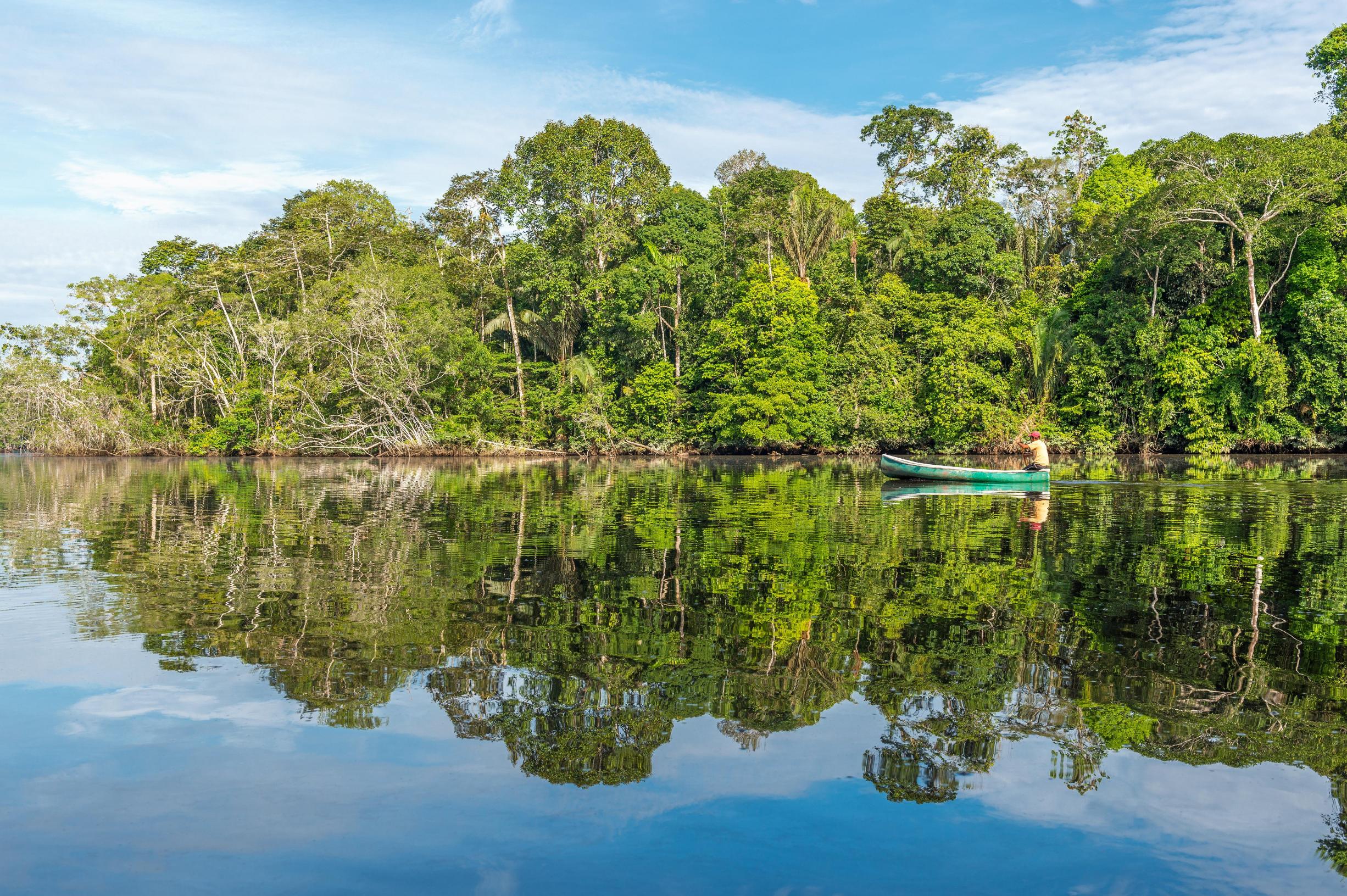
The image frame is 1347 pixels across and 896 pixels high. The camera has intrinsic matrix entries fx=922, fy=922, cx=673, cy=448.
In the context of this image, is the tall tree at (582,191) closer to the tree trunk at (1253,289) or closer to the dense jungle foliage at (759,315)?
the dense jungle foliage at (759,315)

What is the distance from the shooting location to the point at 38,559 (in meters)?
14.1

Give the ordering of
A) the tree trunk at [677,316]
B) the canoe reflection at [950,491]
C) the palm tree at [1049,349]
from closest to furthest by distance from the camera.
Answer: the canoe reflection at [950,491] < the palm tree at [1049,349] < the tree trunk at [677,316]

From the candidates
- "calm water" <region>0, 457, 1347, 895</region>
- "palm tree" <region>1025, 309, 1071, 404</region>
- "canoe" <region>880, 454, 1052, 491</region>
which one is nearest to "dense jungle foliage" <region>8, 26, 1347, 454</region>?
"palm tree" <region>1025, 309, 1071, 404</region>

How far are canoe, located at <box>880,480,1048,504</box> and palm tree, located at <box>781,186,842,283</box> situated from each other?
24.7m

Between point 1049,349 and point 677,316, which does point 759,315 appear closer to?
point 677,316

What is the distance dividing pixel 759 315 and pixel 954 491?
2353 cm

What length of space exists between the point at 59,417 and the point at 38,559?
51444 mm

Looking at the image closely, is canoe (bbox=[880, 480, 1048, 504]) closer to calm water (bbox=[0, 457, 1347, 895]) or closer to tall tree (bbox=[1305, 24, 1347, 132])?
calm water (bbox=[0, 457, 1347, 895])

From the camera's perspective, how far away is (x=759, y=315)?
158ft

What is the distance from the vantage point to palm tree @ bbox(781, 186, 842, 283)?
5075cm

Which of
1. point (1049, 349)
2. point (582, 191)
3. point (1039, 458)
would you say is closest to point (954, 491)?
point (1039, 458)

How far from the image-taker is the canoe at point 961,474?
25922 millimetres

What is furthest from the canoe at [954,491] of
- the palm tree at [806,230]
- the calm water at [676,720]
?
the palm tree at [806,230]

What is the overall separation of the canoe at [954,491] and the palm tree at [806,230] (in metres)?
24.7
